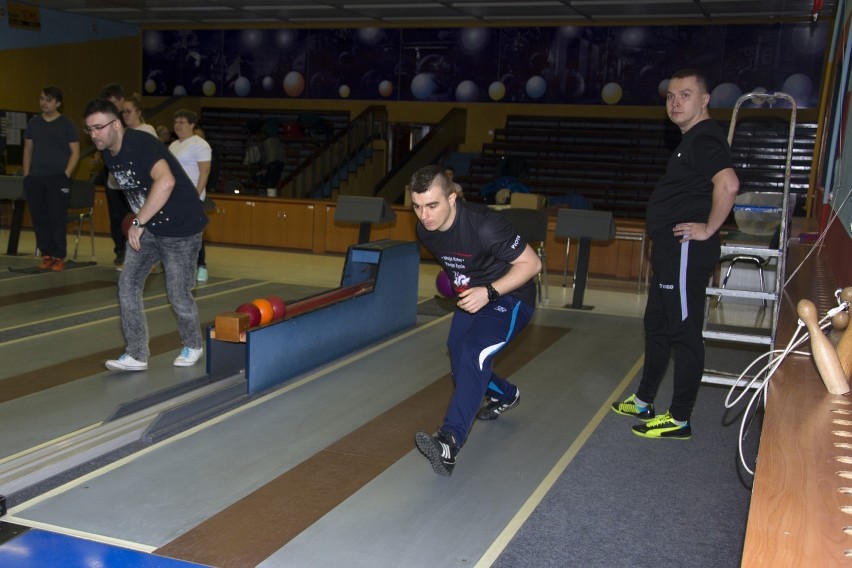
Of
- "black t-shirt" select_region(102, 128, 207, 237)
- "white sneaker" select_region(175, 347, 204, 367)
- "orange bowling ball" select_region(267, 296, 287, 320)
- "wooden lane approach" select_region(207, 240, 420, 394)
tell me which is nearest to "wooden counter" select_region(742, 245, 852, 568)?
"wooden lane approach" select_region(207, 240, 420, 394)

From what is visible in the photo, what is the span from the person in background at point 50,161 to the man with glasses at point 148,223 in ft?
11.1

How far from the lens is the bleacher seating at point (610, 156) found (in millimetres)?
13969

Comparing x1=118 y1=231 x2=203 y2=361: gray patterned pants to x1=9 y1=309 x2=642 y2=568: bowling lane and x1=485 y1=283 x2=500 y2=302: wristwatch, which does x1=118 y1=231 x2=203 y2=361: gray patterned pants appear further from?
x1=485 y1=283 x2=500 y2=302: wristwatch

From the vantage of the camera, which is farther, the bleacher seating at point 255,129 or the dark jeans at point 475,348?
the bleacher seating at point 255,129

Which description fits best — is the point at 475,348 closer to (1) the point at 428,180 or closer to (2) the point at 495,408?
(1) the point at 428,180

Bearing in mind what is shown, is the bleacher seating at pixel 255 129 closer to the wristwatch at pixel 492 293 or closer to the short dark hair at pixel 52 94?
the short dark hair at pixel 52 94

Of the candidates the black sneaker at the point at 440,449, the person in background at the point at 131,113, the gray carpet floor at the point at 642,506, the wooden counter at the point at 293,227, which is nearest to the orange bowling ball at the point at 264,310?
the black sneaker at the point at 440,449

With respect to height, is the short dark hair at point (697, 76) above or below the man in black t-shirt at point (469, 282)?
above

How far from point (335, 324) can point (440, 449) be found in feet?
6.94

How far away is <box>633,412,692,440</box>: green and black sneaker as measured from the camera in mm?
3982

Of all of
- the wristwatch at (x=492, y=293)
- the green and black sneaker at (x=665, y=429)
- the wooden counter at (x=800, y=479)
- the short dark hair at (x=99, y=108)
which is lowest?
the green and black sneaker at (x=665, y=429)

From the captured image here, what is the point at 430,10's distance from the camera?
46.4ft

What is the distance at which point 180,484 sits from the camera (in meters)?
3.24

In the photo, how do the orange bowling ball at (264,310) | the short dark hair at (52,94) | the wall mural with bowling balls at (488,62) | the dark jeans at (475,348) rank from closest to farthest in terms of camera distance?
the dark jeans at (475,348) → the orange bowling ball at (264,310) → the short dark hair at (52,94) → the wall mural with bowling balls at (488,62)
